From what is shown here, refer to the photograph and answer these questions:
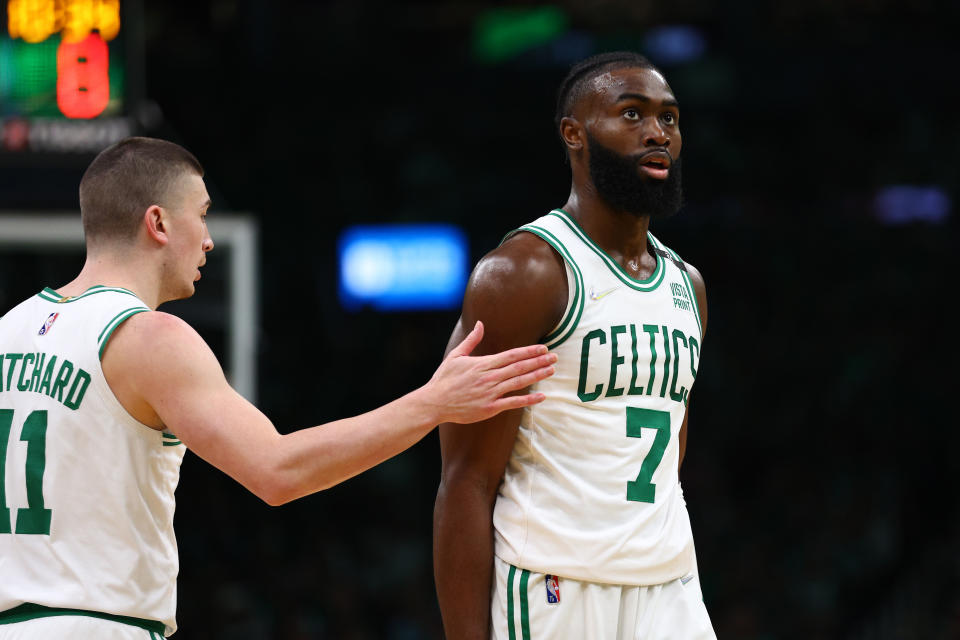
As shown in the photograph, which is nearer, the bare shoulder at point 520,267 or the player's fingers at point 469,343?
the player's fingers at point 469,343

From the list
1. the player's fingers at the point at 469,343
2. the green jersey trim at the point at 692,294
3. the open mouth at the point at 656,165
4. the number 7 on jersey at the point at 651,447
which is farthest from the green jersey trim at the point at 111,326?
the green jersey trim at the point at 692,294

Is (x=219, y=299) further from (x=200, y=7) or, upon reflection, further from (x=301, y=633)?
(x=200, y=7)

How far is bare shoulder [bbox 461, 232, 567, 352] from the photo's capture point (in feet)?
10.4

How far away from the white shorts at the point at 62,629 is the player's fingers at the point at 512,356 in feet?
3.35

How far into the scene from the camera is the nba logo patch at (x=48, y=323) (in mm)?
2924

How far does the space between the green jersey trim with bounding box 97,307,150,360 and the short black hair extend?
1.29 meters

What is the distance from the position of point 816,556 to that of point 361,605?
3.69 metres

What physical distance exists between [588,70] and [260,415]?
1.38 metres

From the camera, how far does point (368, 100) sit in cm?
1334

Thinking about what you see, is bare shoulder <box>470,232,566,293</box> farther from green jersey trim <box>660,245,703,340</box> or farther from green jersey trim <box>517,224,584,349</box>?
green jersey trim <box>660,245,703,340</box>

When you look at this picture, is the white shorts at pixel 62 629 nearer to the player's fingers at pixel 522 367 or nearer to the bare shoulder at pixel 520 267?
the player's fingers at pixel 522 367

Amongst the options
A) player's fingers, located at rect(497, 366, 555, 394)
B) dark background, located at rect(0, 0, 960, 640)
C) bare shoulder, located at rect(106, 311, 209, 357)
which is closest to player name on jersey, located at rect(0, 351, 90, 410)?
bare shoulder, located at rect(106, 311, 209, 357)

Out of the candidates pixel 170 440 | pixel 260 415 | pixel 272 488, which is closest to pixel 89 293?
pixel 170 440

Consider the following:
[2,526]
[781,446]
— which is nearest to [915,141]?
[781,446]
